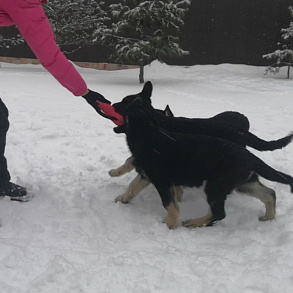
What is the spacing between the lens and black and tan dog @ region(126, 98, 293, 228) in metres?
2.89

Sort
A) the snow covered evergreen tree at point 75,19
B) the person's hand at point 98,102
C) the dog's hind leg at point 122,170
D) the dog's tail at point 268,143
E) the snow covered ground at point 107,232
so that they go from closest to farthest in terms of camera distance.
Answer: the snow covered ground at point 107,232, the person's hand at point 98,102, the dog's tail at point 268,143, the dog's hind leg at point 122,170, the snow covered evergreen tree at point 75,19

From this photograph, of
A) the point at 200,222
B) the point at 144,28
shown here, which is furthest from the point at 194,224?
the point at 144,28

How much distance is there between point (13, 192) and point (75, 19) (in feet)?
38.9

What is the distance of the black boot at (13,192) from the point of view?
3186 millimetres

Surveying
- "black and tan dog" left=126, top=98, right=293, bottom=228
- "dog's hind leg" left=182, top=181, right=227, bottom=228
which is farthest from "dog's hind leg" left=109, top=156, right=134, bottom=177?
"dog's hind leg" left=182, top=181, right=227, bottom=228

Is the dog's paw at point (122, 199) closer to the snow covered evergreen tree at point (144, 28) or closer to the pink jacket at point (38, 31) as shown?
the pink jacket at point (38, 31)

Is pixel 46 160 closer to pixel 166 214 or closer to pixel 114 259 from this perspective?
pixel 166 214

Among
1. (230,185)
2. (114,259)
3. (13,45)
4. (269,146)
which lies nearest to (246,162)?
(230,185)

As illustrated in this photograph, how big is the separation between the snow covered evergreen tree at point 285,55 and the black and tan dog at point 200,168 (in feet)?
36.7

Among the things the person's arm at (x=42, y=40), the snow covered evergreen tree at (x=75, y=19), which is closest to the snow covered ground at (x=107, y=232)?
the person's arm at (x=42, y=40)

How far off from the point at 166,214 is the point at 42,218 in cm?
111

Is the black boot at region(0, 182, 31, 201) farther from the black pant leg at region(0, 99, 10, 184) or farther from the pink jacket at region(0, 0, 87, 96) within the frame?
the pink jacket at region(0, 0, 87, 96)

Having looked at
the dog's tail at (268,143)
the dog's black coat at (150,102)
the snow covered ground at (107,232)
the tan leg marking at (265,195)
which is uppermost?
the dog's black coat at (150,102)

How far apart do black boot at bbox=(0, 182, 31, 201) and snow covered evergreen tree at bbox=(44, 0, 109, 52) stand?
1091 cm
